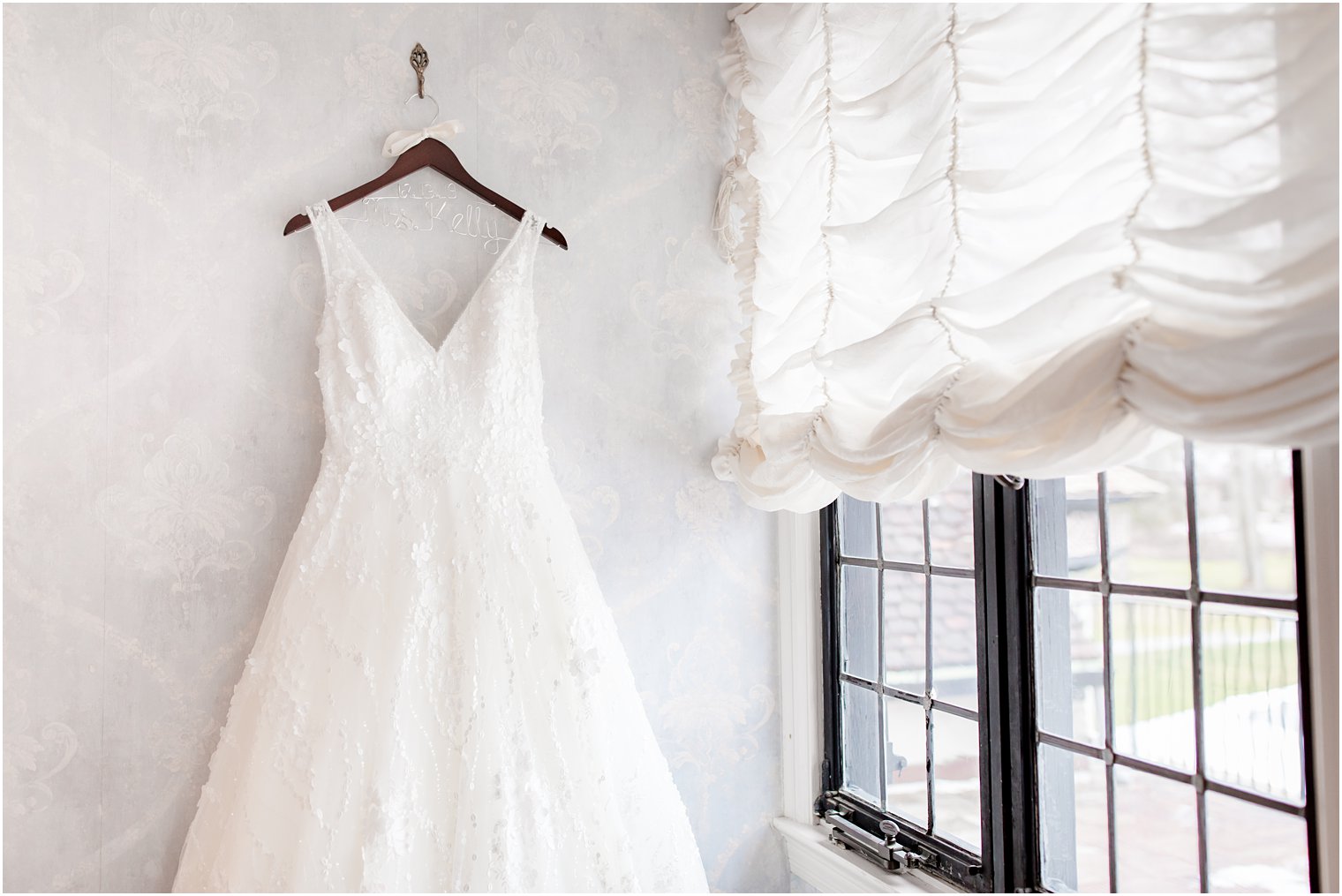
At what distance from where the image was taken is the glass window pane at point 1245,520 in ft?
3.40

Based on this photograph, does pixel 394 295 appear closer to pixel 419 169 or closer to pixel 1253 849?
pixel 419 169

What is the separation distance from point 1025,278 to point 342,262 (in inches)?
46.6

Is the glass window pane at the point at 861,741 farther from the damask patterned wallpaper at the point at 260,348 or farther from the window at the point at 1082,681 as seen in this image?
the damask patterned wallpaper at the point at 260,348

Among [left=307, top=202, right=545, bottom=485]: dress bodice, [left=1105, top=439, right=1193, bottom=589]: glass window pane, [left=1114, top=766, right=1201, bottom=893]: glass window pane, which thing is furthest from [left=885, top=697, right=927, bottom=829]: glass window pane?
[left=307, top=202, right=545, bottom=485]: dress bodice

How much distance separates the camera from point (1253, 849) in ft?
3.55

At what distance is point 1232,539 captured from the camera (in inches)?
42.9

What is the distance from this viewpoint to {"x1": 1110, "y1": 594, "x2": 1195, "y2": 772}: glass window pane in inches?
45.8

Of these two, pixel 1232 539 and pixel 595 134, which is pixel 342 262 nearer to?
pixel 595 134

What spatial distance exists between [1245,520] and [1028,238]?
0.43m

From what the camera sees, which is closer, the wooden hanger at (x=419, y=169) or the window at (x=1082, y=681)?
the window at (x=1082, y=681)

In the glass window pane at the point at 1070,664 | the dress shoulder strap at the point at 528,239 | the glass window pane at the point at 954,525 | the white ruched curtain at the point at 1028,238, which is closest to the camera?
the white ruched curtain at the point at 1028,238

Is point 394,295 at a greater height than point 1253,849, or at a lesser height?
greater

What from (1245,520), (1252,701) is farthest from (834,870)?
(1245,520)

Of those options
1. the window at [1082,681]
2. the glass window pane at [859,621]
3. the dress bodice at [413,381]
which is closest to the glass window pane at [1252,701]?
the window at [1082,681]
